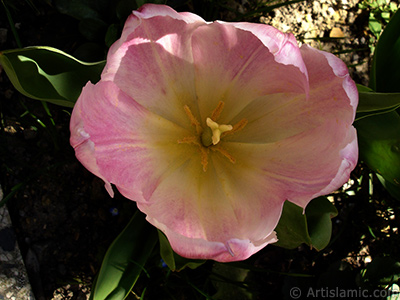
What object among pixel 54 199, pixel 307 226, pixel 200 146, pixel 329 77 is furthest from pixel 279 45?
pixel 54 199

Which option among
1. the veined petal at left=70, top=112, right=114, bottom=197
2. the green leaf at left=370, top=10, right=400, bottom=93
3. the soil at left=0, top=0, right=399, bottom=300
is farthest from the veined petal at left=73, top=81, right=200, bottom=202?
Result: the green leaf at left=370, top=10, right=400, bottom=93

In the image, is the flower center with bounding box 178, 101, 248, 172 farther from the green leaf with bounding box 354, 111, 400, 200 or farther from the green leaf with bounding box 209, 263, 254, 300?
the green leaf with bounding box 209, 263, 254, 300

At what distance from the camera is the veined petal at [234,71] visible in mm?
1000

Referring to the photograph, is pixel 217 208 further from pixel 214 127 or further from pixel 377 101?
pixel 377 101

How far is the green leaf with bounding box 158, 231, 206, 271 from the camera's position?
43.4 inches

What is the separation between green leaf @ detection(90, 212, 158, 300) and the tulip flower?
0.28 meters

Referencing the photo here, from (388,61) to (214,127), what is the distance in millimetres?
667

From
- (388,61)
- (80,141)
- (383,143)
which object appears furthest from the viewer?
(388,61)

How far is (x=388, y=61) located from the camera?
134 centimetres

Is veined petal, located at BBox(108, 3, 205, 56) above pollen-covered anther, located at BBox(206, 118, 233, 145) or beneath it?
above

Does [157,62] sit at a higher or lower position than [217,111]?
higher

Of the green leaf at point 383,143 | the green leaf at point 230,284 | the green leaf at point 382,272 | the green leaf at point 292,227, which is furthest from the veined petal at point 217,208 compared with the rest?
the green leaf at point 382,272

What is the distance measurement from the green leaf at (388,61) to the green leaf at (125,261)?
87 centimetres

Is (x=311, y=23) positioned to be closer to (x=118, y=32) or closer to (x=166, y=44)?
(x=118, y=32)
